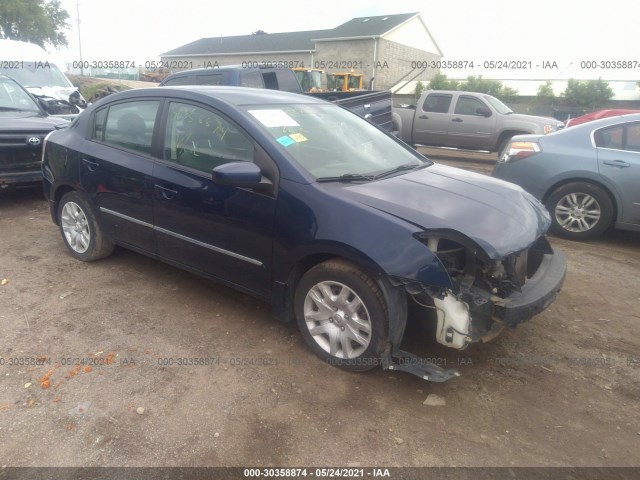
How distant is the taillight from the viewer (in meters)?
6.06

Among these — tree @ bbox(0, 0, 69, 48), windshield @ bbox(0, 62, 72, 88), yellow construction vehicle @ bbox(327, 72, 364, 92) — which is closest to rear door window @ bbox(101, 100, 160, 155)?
windshield @ bbox(0, 62, 72, 88)

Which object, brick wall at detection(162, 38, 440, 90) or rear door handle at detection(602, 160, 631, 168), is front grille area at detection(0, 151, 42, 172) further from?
brick wall at detection(162, 38, 440, 90)

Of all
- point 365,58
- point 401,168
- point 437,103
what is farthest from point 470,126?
point 365,58

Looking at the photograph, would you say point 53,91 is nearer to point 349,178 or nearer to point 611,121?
point 349,178

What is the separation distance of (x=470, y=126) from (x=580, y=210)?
713 centimetres

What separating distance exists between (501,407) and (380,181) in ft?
5.23

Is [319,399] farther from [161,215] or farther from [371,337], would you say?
[161,215]

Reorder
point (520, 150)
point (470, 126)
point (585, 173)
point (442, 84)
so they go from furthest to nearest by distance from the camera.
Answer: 1. point (442, 84)
2. point (470, 126)
3. point (520, 150)
4. point (585, 173)

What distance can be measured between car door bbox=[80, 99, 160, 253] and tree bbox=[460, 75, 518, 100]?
28044mm

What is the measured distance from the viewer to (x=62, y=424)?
2.61 meters

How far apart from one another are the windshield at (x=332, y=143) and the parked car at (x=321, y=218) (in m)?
0.01

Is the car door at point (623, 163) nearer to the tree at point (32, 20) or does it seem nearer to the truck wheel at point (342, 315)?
the truck wheel at point (342, 315)

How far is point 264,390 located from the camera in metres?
2.94

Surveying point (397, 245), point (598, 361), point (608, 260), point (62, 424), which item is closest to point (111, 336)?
point (62, 424)
